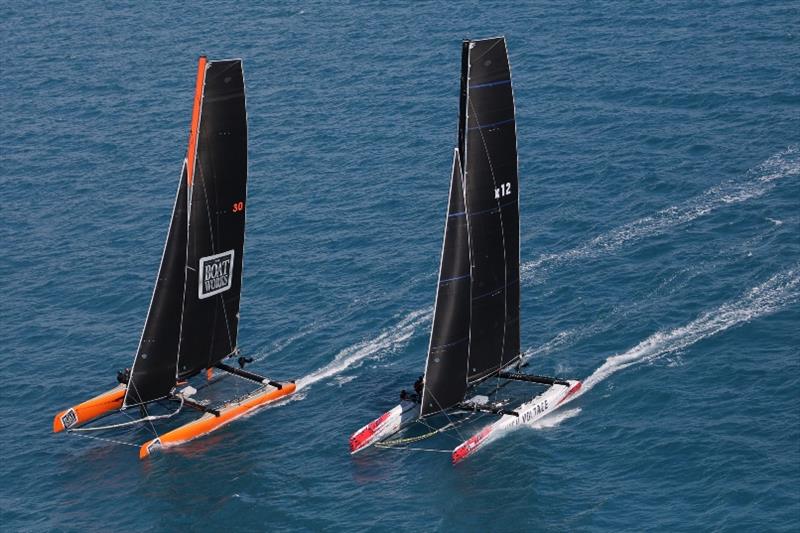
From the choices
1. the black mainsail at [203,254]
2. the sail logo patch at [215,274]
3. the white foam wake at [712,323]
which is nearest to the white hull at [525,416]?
the white foam wake at [712,323]

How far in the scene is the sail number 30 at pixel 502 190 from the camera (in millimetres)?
84219

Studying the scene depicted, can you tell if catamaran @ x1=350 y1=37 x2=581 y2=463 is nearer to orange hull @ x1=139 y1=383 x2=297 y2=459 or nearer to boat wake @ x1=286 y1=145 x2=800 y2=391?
boat wake @ x1=286 y1=145 x2=800 y2=391

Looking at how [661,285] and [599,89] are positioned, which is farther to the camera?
[599,89]

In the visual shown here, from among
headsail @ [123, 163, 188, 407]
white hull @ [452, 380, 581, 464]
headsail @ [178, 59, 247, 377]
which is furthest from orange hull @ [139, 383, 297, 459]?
white hull @ [452, 380, 581, 464]

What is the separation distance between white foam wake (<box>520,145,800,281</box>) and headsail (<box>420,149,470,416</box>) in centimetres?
1961

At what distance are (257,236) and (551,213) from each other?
73.8 ft

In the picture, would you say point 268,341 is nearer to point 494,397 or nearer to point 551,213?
point 494,397

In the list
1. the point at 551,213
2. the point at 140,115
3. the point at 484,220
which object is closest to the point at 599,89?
the point at 551,213

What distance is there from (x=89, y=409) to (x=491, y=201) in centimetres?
2798

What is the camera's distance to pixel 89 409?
91625 millimetres

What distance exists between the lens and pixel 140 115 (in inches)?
5536

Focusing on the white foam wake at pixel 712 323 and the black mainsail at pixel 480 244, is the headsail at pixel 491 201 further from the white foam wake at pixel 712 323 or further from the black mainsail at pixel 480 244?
the white foam wake at pixel 712 323

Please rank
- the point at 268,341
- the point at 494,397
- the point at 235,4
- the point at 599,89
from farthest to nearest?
1. the point at 235,4
2. the point at 599,89
3. the point at 268,341
4. the point at 494,397

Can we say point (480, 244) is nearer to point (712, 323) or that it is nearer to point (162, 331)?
point (712, 323)
